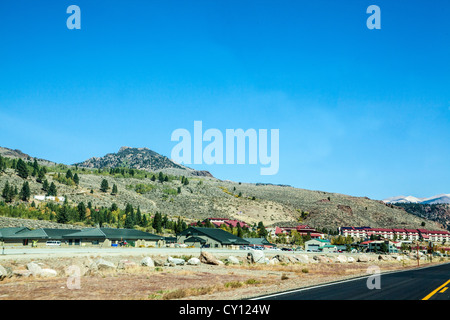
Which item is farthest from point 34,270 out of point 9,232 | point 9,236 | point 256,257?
point 9,232

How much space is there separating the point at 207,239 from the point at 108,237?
76.0 feet

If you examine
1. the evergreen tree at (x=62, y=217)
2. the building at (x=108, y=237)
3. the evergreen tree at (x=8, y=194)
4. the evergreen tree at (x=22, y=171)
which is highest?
the evergreen tree at (x=22, y=171)

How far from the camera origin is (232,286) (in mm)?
24781

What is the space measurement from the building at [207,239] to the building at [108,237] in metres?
6.69

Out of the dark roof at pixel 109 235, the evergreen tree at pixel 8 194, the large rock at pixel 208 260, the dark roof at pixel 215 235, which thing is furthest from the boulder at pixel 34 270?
the evergreen tree at pixel 8 194

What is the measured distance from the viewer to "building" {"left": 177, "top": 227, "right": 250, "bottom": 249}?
91125 millimetres

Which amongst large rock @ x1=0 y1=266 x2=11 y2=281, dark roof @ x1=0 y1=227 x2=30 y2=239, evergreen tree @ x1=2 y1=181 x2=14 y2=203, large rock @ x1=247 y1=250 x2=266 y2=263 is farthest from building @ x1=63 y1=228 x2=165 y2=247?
evergreen tree @ x1=2 y1=181 x2=14 y2=203

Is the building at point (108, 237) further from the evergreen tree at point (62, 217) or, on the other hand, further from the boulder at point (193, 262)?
the boulder at point (193, 262)

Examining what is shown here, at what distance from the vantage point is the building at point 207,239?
91.1m

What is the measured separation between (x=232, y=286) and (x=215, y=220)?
466ft

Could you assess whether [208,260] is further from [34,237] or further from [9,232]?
[9,232]

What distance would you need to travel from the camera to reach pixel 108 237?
8206 cm
